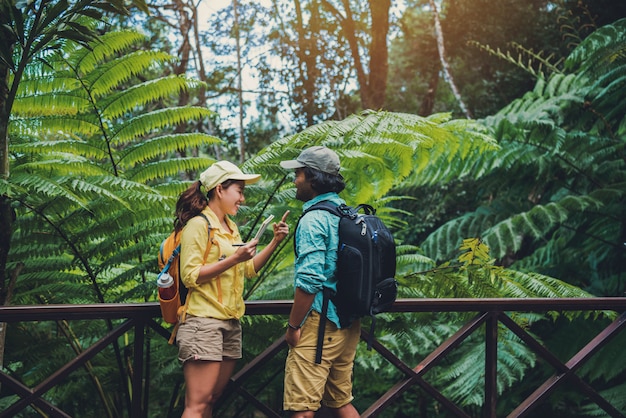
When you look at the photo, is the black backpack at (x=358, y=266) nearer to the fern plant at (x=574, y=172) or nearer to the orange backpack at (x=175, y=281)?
the orange backpack at (x=175, y=281)

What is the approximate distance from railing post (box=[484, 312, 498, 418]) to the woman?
1.22 meters

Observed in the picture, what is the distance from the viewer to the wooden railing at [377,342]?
2398 mm

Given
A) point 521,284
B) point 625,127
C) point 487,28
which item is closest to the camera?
point 521,284

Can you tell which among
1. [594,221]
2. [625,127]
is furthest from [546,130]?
[594,221]

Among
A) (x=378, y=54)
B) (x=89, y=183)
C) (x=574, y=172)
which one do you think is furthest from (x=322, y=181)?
(x=378, y=54)

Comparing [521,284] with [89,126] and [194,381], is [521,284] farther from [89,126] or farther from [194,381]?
[89,126]

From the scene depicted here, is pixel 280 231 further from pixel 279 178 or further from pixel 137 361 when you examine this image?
pixel 279 178

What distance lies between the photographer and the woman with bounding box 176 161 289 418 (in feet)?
7.00

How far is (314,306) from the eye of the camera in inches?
86.7

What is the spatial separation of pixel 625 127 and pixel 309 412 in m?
4.06

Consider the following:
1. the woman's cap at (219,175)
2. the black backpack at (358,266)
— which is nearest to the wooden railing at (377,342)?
the black backpack at (358,266)

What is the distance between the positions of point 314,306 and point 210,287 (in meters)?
0.37

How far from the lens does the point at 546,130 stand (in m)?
5.35

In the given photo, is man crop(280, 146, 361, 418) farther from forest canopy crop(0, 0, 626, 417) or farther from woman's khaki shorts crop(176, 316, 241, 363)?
forest canopy crop(0, 0, 626, 417)
